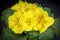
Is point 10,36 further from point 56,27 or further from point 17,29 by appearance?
point 56,27

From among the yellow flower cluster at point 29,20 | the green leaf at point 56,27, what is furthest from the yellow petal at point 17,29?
the green leaf at point 56,27

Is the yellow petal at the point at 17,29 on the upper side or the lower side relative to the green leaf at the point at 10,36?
upper

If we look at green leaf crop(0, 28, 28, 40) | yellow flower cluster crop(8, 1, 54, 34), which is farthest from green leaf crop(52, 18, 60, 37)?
green leaf crop(0, 28, 28, 40)

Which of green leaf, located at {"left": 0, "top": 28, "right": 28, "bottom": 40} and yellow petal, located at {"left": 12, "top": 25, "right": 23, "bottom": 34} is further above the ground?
yellow petal, located at {"left": 12, "top": 25, "right": 23, "bottom": 34}

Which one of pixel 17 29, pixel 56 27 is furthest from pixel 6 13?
pixel 56 27

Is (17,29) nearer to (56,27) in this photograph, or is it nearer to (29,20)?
(29,20)

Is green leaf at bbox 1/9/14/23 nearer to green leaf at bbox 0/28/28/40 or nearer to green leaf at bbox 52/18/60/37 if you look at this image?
green leaf at bbox 0/28/28/40

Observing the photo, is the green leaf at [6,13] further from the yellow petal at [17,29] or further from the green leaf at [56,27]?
the green leaf at [56,27]

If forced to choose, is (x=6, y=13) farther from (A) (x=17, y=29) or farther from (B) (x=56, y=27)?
(B) (x=56, y=27)

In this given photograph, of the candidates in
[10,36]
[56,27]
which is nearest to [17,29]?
[10,36]
